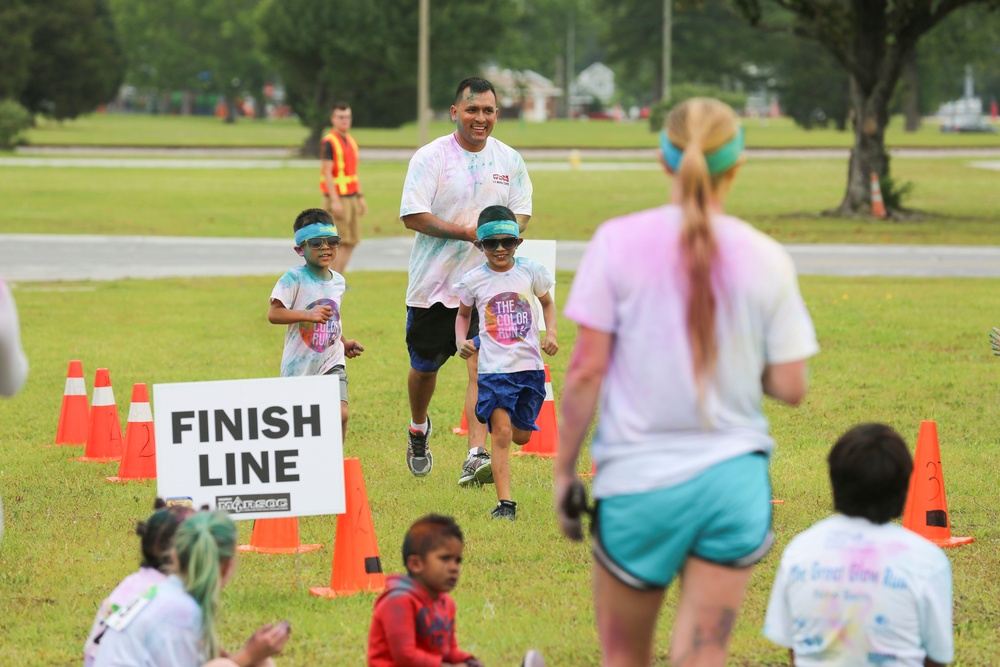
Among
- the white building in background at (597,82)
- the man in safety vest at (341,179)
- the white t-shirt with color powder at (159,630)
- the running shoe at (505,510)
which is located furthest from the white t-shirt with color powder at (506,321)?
the white building in background at (597,82)

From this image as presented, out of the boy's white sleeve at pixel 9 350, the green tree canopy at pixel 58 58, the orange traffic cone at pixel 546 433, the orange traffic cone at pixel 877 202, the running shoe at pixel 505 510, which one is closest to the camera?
the boy's white sleeve at pixel 9 350

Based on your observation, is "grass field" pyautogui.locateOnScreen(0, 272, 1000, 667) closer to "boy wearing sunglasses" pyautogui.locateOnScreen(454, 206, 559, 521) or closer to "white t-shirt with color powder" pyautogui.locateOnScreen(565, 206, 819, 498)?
"boy wearing sunglasses" pyautogui.locateOnScreen(454, 206, 559, 521)

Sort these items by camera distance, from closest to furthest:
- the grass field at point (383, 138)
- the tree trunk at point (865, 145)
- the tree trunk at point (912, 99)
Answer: the tree trunk at point (865, 145), the grass field at point (383, 138), the tree trunk at point (912, 99)

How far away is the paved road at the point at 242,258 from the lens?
788 inches

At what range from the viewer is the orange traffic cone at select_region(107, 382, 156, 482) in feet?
27.0

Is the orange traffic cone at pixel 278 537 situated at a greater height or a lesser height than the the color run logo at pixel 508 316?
lesser

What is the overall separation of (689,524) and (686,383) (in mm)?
355

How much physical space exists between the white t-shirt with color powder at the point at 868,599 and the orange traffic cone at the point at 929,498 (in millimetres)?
3151

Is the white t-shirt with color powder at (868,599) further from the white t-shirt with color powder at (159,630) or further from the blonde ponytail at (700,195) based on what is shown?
the white t-shirt with color powder at (159,630)

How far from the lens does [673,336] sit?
3.46 metres

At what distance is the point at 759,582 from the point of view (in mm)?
6188

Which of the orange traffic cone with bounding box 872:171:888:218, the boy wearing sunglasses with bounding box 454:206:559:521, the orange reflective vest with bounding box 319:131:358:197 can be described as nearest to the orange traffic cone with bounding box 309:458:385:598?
the boy wearing sunglasses with bounding box 454:206:559:521

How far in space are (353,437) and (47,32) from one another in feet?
231

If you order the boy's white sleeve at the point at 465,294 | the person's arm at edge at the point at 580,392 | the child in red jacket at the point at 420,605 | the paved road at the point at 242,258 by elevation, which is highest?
the person's arm at edge at the point at 580,392
